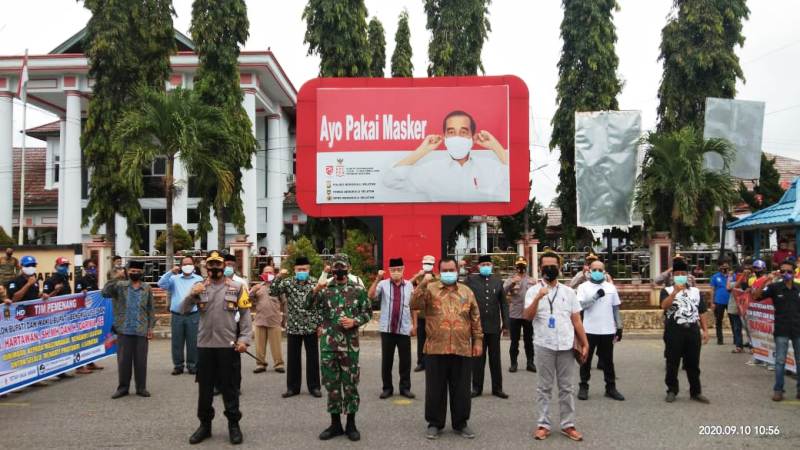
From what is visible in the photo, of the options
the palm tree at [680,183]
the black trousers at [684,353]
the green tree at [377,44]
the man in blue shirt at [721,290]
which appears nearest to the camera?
the black trousers at [684,353]

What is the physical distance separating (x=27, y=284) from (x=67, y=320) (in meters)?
0.90

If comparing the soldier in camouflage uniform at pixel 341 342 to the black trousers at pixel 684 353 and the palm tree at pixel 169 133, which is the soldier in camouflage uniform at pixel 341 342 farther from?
the palm tree at pixel 169 133

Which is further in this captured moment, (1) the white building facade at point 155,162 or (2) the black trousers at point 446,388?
(1) the white building facade at point 155,162

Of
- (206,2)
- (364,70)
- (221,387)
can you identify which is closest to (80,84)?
(206,2)

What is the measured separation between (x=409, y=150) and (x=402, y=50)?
15.7 meters

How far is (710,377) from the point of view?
9305 millimetres

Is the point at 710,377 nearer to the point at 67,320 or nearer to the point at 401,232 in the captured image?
the point at 401,232

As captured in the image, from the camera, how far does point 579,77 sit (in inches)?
861

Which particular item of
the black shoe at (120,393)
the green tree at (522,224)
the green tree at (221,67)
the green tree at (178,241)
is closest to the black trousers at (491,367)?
the black shoe at (120,393)

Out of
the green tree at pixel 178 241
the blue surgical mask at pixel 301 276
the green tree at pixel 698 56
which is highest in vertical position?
the green tree at pixel 698 56

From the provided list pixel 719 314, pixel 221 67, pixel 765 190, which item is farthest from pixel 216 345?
pixel 765 190

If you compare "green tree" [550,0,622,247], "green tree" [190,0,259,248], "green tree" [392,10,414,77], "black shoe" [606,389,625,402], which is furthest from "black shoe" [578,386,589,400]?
"green tree" [392,10,414,77]

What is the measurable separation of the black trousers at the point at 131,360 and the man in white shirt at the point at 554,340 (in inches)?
200

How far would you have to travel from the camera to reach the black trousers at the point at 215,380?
6.02 metres
